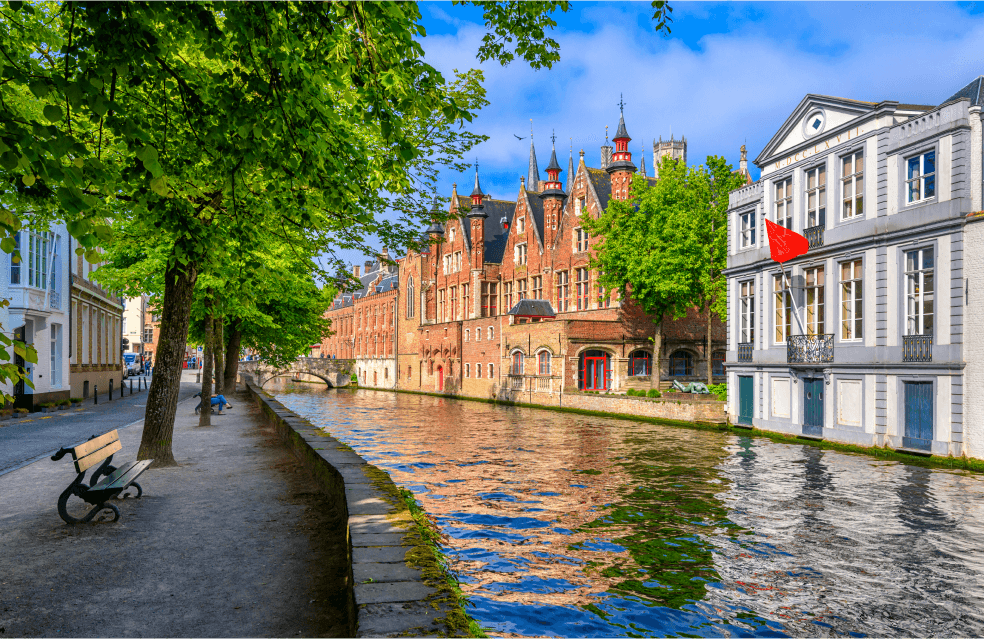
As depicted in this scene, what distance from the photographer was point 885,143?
19844 millimetres

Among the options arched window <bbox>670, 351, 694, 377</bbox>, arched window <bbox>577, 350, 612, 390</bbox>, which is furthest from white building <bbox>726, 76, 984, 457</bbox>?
arched window <bbox>670, 351, 694, 377</bbox>

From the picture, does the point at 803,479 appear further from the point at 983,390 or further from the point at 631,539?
the point at 631,539

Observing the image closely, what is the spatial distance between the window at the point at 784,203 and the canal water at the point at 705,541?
8.09 metres

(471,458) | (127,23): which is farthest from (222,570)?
(471,458)

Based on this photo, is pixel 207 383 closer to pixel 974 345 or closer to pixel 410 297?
pixel 974 345

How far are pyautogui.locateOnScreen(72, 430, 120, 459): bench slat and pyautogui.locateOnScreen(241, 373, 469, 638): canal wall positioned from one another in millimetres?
2727

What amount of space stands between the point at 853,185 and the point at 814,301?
376cm

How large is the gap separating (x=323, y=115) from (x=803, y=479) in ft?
44.2

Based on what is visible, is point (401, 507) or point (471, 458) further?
point (471, 458)

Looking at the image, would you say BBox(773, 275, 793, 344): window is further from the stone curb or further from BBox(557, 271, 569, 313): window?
BBox(557, 271, 569, 313): window

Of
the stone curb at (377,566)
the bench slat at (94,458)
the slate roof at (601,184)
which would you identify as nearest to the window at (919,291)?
the stone curb at (377,566)

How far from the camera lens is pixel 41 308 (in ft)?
81.8

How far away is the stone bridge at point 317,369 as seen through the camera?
227ft

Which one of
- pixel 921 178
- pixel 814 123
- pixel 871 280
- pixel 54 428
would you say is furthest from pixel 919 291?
pixel 54 428
